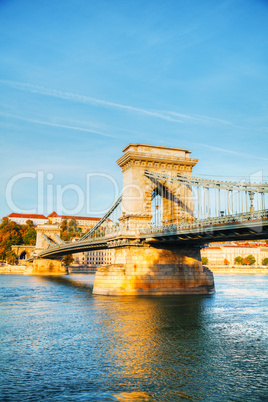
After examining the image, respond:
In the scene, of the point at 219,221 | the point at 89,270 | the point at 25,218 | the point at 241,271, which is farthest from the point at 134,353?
the point at 25,218

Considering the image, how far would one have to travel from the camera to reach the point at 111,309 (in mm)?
28156

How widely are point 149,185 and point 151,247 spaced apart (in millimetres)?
6575

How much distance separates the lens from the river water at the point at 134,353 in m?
12.6

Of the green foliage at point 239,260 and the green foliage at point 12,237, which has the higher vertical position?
the green foliage at point 12,237

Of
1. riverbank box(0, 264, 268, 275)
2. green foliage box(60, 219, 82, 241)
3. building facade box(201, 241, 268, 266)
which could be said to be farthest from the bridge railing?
building facade box(201, 241, 268, 266)

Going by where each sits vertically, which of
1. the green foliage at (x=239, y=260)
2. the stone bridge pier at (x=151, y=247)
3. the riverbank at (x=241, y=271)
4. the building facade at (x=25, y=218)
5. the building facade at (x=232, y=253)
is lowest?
the riverbank at (x=241, y=271)

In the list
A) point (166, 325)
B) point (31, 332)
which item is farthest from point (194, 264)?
point (31, 332)

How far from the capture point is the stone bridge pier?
116 feet

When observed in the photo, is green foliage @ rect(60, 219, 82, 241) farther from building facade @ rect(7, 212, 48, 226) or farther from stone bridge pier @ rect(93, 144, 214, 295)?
stone bridge pier @ rect(93, 144, 214, 295)

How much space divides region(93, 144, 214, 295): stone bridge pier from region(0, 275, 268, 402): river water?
5267 mm

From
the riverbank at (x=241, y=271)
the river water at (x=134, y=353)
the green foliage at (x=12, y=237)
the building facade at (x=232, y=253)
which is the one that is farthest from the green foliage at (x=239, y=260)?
the river water at (x=134, y=353)

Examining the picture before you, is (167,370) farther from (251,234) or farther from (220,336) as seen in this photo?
(251,234)

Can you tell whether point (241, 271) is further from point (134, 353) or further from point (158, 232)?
point (134, 353)

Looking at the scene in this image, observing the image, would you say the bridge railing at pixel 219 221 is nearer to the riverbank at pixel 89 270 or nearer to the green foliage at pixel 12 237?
the riverbank at pixel 89 270
